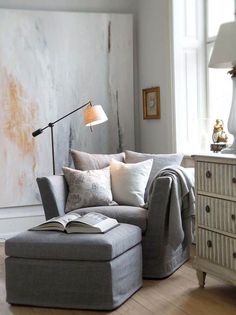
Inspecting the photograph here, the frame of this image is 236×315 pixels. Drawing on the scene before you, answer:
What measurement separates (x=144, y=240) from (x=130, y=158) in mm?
932

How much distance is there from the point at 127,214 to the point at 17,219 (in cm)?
179

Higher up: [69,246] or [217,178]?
[217,178]

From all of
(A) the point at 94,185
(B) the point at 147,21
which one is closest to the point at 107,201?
(A) the point at 94,185

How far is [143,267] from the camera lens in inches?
151

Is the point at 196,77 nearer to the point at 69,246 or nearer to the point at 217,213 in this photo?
the point at 217,213

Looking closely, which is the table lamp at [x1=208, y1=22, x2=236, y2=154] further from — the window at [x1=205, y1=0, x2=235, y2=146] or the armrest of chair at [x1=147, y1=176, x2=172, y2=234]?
the window at [x1=205, y1=0, x2=235, y2=146]

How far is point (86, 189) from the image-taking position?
13.7 ft

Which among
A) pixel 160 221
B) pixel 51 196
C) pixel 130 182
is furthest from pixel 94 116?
pixel 160 221

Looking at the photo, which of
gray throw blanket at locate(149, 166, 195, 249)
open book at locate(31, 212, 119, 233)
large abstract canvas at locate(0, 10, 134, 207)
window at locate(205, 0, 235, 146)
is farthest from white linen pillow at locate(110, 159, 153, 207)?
large abstract canvas at locate(0, 10, 134, 207)

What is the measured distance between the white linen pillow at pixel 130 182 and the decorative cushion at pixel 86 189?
0.07 metres

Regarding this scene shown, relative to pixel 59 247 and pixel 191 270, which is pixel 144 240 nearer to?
pixel 191 270

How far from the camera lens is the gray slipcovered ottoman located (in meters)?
3.19

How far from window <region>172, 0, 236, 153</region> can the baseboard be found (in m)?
1.58

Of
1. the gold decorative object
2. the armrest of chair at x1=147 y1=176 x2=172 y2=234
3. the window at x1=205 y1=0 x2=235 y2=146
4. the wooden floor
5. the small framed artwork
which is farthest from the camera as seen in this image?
the small framed artwork
